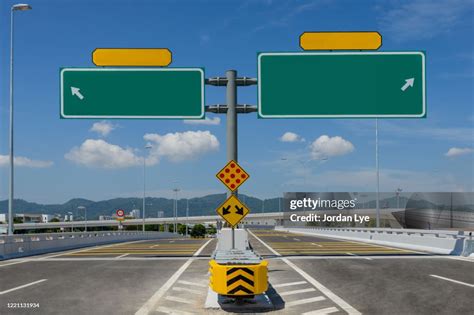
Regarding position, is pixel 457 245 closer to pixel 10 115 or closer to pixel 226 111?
pixel 226 111

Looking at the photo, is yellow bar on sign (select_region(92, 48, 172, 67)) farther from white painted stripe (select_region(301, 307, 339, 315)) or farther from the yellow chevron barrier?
white painted stripe (select_region(301, 307, 339, 315))

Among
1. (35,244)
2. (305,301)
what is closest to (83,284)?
(305,301)

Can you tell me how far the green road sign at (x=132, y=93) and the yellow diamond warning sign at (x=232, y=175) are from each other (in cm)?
393

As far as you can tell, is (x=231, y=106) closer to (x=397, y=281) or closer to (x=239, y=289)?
(x=397, y=281)

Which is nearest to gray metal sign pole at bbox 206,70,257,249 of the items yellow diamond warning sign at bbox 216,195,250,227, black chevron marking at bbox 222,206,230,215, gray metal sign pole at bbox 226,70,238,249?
gray metal sign pole at bbox 226,70,238,249

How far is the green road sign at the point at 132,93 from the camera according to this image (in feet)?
59.9

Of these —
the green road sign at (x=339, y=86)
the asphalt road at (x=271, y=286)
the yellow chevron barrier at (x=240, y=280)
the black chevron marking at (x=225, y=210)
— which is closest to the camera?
the yellow chevron barrier at (x=240, y=280)

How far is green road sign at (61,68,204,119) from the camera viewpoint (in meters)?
18.3

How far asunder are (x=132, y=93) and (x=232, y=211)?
6835mm

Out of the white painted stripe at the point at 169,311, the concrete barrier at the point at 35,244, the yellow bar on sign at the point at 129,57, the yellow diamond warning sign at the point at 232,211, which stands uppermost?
the yellow bar on sign at the point at 129,57

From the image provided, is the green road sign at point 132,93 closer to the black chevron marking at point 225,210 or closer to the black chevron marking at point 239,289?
the black chevron marking at point 225,210

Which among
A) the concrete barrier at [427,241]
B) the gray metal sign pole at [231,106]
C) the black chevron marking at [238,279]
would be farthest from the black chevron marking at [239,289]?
the concrete barrier at [427,241]

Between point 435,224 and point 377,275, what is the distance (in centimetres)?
8849

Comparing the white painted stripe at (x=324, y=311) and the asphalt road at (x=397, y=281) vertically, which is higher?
the white painted stripe at (x=324, y=311)
